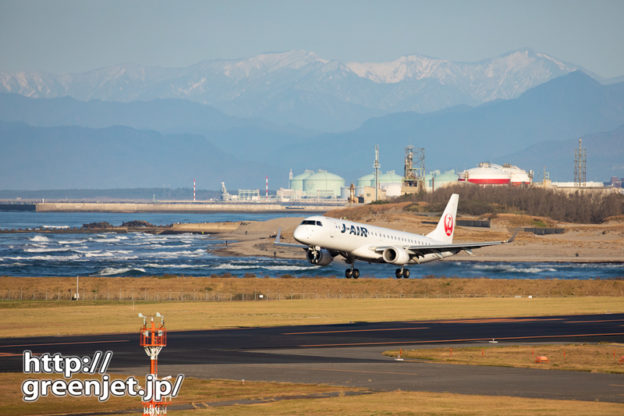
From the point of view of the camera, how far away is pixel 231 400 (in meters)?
32.1

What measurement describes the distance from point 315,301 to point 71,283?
2788 centimetres

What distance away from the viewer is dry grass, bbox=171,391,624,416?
1180 inches

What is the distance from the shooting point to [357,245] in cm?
7594

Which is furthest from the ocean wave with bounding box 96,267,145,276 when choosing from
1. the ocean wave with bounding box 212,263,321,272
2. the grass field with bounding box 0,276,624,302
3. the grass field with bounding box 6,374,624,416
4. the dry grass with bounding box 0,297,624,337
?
the grass field with bounding box 6,374,624,416

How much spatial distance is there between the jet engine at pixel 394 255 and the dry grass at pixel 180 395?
4321cm

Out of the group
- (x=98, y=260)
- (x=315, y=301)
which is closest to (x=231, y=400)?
(x=315, y=301)

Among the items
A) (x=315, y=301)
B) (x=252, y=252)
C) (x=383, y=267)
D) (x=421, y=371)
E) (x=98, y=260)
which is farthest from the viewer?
(x=252, y=252)

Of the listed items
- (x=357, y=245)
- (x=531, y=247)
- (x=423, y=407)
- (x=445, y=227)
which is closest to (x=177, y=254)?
(x=531, y=247)

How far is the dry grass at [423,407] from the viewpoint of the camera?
2997 centimetres

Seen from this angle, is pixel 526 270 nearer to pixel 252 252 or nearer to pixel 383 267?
pixel 383 267

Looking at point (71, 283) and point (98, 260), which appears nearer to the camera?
point (71, 283)

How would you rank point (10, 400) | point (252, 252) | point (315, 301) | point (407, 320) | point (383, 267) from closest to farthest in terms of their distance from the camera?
point (10, 400)
point (407, 320)
point (315, 301)
point (383, 267)
point (252, 252)

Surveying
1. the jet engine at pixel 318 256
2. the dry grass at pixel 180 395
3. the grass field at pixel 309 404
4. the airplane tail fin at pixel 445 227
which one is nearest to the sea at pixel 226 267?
the airplane tail fin at pixel 445 227

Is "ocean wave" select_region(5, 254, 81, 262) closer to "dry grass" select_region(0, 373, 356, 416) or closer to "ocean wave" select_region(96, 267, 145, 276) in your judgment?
"ocean wave" select_region(96, 267, 145, 276)
